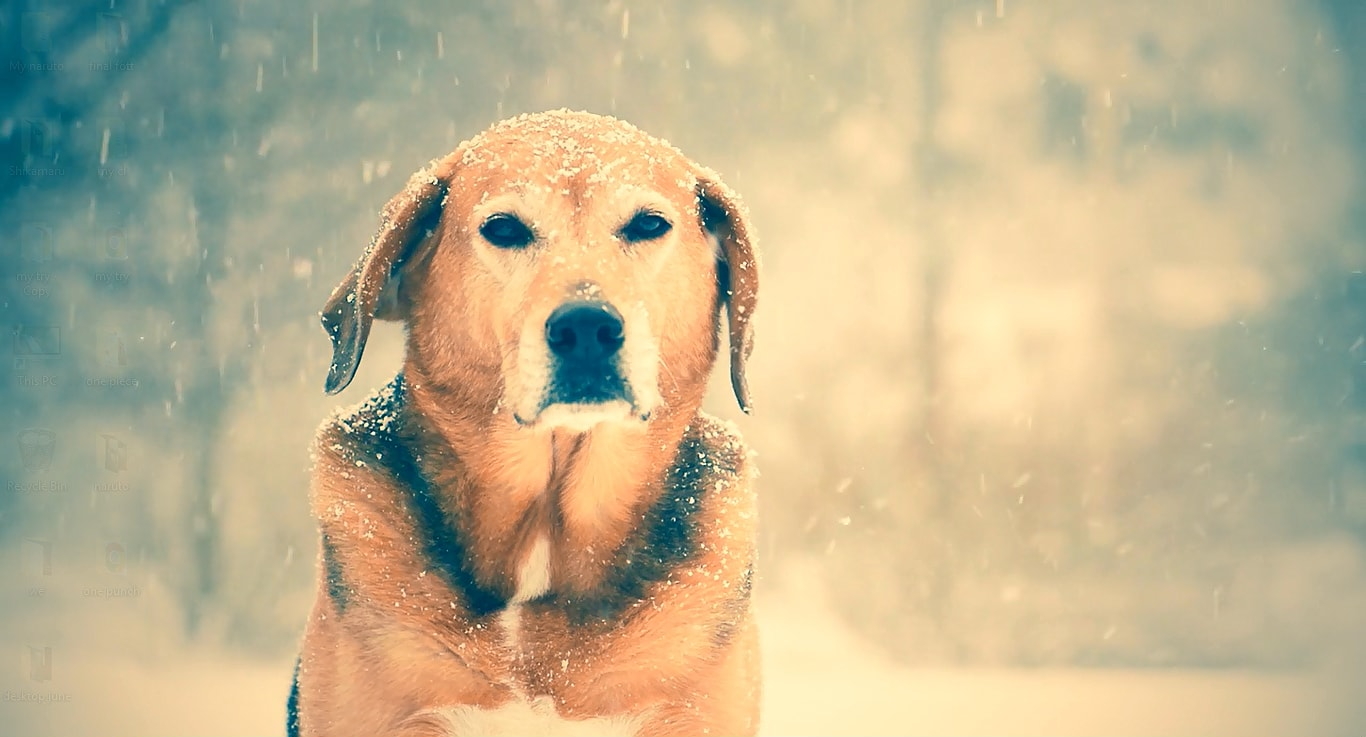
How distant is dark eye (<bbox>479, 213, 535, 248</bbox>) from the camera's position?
86.4 inches

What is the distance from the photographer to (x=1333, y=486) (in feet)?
18.4

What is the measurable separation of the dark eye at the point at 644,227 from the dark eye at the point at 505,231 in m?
0.20

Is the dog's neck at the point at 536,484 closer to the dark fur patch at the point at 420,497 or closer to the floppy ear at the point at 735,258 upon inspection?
the dark fur patch at the point at 420,497

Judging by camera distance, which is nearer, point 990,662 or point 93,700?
point 93,700

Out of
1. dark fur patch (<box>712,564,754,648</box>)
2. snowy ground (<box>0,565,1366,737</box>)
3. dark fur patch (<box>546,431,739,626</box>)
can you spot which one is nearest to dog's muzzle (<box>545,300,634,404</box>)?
dark fur patch (<box>546,431,739,626</box>)

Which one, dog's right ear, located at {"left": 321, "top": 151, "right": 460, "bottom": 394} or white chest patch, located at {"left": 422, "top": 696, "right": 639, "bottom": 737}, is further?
dog's right ear, located at {"left": 321, "top": 151, "right": 460, "bottom": 394}

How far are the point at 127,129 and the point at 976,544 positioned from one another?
470 centimetres

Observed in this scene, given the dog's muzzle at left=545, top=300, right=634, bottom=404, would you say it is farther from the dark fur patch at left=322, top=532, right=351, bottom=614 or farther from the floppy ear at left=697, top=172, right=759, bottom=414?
the dark fur patch at left=322, top=532, right=351, bottom=614

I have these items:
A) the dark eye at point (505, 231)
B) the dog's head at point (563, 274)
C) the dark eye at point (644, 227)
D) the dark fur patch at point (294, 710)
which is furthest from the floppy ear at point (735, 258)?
the dark fur patch at point (294, 710)

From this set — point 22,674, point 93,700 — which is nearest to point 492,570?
point 93,700

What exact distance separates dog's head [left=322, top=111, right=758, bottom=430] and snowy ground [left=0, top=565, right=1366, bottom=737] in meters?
2.28

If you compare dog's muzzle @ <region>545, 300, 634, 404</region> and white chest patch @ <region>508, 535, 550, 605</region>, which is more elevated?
→ dog's muzzle @ <region>545, 300, 634, 404</region>

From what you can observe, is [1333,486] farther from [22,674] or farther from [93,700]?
[22,674]

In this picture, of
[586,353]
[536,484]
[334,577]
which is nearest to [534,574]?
[536,484]
